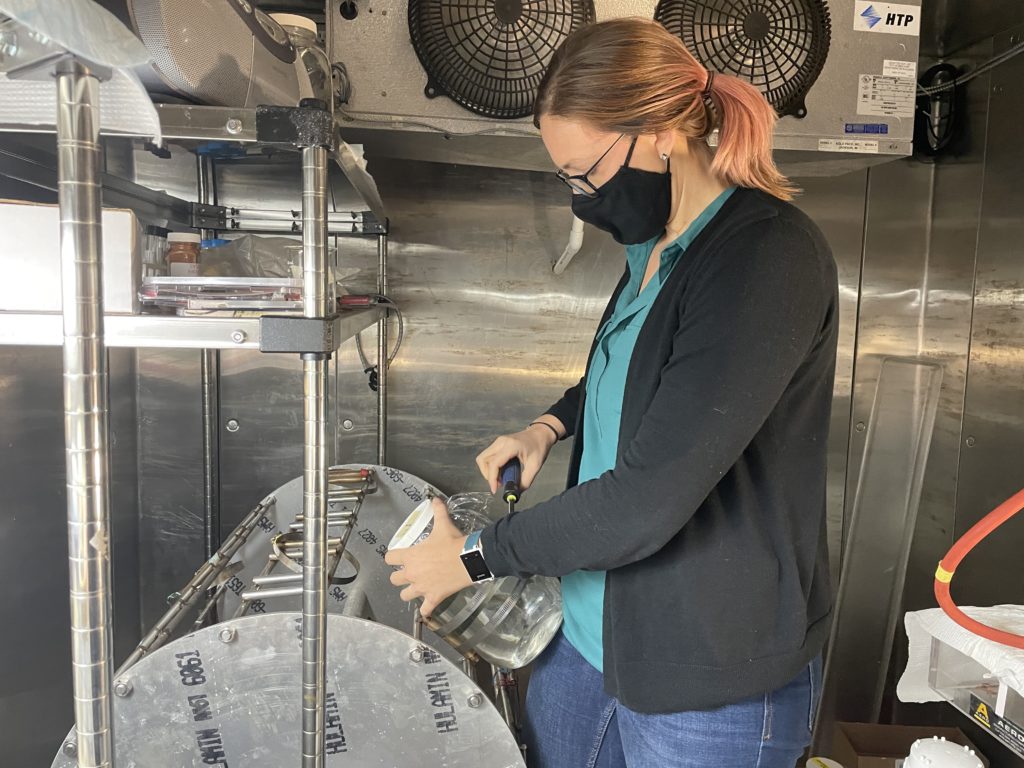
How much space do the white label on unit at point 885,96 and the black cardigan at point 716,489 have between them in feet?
2.56

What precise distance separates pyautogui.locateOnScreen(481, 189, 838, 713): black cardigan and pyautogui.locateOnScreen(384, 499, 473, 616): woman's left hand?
0.05 meters

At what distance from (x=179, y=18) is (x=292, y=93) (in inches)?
10.7

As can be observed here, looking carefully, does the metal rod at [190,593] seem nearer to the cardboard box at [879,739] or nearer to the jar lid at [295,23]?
the jar lid at [295,23]

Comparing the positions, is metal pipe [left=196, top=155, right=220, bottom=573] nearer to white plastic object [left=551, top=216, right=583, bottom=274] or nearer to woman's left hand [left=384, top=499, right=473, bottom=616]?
white plastic object [left=551, top=216, right=583, bottom=274]

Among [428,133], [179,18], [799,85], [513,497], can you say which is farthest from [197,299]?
[799,85]

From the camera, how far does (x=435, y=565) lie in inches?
35.8

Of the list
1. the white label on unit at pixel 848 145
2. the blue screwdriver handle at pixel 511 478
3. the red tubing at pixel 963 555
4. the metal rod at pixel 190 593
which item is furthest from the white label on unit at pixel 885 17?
the metal rod at pixel 190 593

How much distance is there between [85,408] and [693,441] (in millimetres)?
569

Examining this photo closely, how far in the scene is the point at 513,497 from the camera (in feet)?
3.48

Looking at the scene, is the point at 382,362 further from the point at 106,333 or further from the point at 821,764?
the point at 821,764

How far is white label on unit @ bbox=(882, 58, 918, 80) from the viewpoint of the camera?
4.66ft

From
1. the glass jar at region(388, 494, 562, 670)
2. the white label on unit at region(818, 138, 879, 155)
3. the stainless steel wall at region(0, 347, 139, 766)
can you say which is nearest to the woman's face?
the glass jar at region(388, 494, 562, 670)

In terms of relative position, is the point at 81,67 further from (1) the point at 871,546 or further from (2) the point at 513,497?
(1) the point at 871,546

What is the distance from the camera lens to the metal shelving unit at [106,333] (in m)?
0.51
